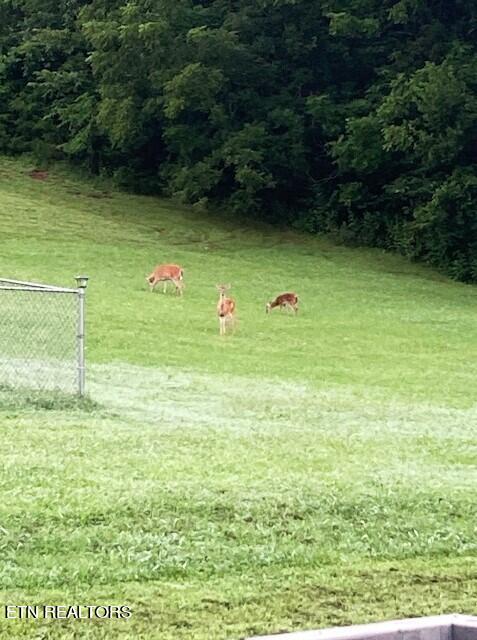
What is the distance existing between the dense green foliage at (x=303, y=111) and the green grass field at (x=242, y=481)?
45.4 ft

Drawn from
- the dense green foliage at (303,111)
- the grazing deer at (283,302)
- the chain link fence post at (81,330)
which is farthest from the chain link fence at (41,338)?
the dense green foliage at (303,111)

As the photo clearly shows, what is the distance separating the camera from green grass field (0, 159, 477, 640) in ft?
20.2

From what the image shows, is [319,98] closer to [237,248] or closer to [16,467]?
[237,248]

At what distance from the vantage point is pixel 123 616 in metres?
5.72

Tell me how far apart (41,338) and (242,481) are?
1060cm

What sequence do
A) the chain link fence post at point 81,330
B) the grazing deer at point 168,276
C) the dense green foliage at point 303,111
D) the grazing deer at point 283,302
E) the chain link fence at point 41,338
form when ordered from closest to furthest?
the chain link fence post at point 81,330, the chain link fence at point 41,338, the grazing deer at point 283,302, the grazing deer at point 168,276, the dense green foliage at point 303,111

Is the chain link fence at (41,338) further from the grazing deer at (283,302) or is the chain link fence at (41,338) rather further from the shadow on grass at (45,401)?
the grazing deer at (283,302)

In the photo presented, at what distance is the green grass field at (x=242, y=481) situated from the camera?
615cm

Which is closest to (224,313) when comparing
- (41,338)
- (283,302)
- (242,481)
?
(283,302)

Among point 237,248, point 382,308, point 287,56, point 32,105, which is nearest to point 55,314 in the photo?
point 382,308

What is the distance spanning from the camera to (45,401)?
1281 centimetres

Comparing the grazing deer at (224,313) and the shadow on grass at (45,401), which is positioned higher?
the shadow on grass at (45,401)

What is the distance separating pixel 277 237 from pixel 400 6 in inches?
353

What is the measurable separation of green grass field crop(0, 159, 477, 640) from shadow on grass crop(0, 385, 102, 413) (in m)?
0.05
